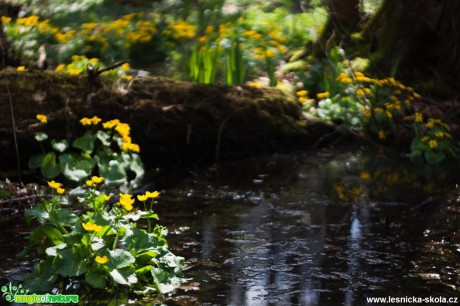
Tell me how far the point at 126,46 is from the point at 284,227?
5.08m

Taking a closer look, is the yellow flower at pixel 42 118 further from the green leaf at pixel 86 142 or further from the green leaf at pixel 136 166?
the green leaf at pixel 136 166

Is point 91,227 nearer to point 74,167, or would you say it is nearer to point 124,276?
point 124,276

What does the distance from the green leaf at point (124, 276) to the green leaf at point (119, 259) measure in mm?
31

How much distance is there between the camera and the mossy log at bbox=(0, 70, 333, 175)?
212 inches

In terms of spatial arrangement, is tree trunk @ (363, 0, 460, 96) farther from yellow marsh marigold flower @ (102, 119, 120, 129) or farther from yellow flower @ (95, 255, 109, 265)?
yellow flower @ (95, 255, 109, 265)

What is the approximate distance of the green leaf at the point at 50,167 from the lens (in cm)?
511

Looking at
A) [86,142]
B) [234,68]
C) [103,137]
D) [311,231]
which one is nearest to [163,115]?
[103,137]

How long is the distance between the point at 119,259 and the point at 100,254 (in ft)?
0.32

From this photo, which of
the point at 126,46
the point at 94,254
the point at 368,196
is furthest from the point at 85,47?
the point at 94,254

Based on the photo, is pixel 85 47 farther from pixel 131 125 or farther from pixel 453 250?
pixel 453 250

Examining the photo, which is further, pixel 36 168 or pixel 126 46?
pixel 126 46

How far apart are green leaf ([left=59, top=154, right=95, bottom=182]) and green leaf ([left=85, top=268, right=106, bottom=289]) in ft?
7.04

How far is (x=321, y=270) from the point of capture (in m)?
3.46

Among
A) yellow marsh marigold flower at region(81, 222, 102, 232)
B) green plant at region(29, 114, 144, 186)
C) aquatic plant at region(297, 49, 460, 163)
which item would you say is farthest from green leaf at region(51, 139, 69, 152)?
aquatic plant at region(297, 49, 460, 163)
